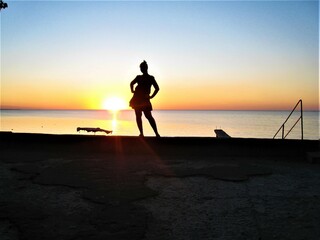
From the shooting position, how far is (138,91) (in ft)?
26.8

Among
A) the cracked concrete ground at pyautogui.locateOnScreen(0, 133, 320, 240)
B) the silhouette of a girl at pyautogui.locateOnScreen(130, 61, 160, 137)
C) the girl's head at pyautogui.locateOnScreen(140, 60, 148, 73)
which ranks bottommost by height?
the cracked concrete ground at pyautogui.locateOnScreen(0, 133, 320, 240)

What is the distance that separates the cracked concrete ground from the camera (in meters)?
3.04

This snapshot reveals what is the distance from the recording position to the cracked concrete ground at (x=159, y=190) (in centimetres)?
304

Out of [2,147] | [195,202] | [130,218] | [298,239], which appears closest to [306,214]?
[298,239]

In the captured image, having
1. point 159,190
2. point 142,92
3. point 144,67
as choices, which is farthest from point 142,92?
point 159,190

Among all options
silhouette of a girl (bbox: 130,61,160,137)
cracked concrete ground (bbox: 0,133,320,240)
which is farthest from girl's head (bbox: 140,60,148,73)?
cracked concrete ground (bbox: 0,133,320,240)

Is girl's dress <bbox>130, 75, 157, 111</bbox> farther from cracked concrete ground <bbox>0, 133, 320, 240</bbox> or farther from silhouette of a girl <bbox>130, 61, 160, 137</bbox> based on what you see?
cracked concrete ground <bbox>0, 133, 320, 240</bbox>

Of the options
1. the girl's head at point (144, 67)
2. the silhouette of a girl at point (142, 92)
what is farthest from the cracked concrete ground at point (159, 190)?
the girl's head at point (144, 67)

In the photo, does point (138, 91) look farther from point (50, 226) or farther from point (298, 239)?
point (298, 239)

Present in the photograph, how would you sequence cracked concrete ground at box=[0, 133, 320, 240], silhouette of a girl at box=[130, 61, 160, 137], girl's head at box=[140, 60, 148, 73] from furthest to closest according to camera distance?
silhouette of a girl at box=[130, 61, 160, 137] → girl's head at box=[140, 60, 148, 73] → cracked concrete ground at box=[0, 133, 320, 240]

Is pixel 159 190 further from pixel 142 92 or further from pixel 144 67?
pixel 144 67

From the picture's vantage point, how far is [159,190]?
441cm

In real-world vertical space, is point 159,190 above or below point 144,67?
below

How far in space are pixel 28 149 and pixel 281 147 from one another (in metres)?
6.15
